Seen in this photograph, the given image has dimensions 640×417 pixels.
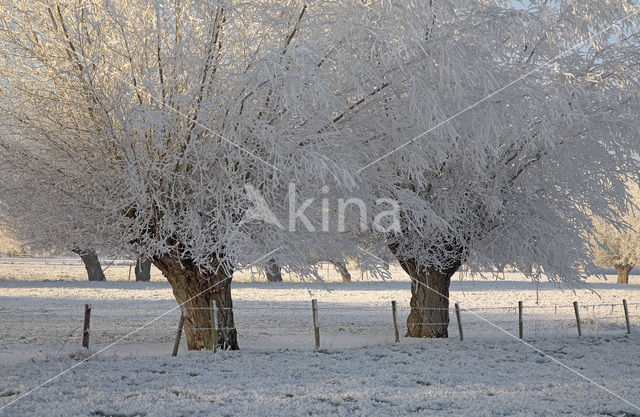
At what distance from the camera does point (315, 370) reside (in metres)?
11.4

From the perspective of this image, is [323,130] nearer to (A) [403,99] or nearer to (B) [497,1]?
(A) [403,99]

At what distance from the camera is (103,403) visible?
808cm

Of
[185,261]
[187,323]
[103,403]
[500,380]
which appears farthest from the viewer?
[187,323]

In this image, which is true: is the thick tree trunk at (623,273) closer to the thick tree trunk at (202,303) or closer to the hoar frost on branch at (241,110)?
the hoar frost on branch at (241,110)

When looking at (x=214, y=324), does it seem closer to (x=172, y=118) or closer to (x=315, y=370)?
(x=315, y=370)

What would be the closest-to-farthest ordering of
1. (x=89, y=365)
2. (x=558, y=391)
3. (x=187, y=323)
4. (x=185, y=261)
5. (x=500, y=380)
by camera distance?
(x=558, y=391) → (x=500, y=380) → (x=89, y=365) → (x=185, y=261) → (x=187, y=323)

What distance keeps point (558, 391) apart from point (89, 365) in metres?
7.81

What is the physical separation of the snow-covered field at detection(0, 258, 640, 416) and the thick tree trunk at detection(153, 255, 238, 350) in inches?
20.2

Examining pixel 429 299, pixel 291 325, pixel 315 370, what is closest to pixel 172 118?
pixel 315 370

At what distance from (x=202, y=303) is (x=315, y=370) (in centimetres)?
343

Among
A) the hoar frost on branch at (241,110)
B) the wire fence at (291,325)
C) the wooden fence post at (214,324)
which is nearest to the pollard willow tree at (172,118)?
the hoar frost on branch at (241,110)

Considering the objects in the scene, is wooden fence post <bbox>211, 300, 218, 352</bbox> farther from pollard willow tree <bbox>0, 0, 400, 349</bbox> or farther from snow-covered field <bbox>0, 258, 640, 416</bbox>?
pollard willow tree <bbox>0, 0, 400, 349</bbox>

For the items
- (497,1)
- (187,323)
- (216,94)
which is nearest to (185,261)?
(187,323)
